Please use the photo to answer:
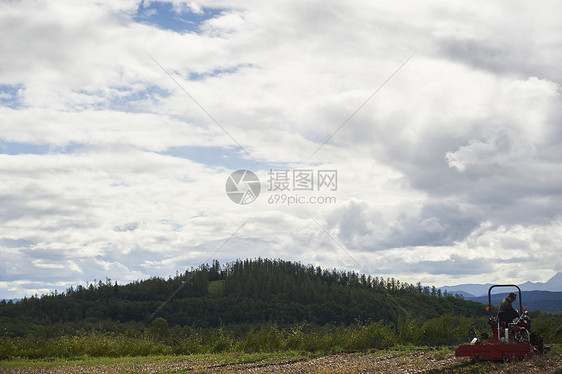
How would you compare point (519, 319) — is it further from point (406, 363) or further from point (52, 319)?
point (52, 319)

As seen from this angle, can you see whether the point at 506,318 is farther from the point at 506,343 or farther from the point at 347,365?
the point at 347,365

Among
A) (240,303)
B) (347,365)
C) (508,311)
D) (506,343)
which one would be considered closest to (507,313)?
(508,311)

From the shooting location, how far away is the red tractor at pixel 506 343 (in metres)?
16.4

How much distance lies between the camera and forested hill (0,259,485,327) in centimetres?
11900

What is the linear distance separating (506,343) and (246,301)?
121546mm

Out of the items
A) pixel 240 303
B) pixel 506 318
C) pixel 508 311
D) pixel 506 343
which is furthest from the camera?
pixel 240 303

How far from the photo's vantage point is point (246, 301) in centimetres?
13512

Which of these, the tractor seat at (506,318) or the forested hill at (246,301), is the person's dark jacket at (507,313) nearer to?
the tractor seat at (506,318)

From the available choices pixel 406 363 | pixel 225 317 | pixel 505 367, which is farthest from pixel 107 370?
pixel 225 317

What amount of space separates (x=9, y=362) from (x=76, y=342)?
10.9 ft

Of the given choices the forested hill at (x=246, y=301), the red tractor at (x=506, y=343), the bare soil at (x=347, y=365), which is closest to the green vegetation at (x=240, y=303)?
the forested hill at (x=246, y=301)

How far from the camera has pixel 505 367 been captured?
15.1 m

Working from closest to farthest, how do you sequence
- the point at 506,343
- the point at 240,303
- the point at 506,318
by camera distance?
the point at 506,343 < the point at 506,318 < the point at 240,303

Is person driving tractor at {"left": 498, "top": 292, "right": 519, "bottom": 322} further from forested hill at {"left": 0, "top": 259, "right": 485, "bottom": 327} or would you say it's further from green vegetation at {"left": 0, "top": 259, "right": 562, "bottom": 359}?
forested hill at {"left": 0, "top": 259, "right": 485, "bottom": 327}
